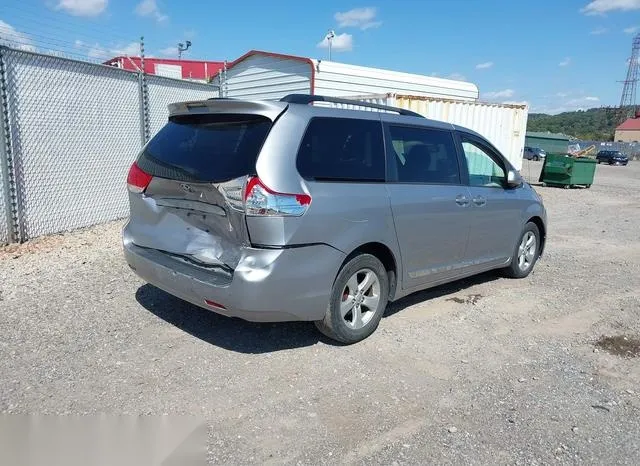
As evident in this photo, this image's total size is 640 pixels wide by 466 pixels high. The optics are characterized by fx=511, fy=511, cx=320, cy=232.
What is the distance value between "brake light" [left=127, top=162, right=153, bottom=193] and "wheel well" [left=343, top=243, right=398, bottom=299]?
1795mm

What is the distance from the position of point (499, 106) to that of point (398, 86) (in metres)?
2.96

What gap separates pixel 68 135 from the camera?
733 cm

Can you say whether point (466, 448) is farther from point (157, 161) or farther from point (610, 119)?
point (610, 119)

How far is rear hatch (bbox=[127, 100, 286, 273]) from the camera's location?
355cm

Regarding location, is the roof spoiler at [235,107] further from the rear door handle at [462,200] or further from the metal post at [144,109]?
the metal post at [144,109]

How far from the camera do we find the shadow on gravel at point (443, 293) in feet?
16.9

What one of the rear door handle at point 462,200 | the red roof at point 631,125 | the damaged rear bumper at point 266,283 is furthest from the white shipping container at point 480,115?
the red roof at point 631,125

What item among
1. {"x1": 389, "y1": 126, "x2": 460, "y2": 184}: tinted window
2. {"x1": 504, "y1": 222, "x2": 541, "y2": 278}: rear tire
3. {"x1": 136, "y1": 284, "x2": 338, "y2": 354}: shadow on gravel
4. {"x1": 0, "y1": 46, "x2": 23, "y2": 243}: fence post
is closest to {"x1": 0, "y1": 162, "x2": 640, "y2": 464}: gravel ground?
{"x1": 136, "y1": 284, "x2": 338, "y2": 354}: shadow on gravel

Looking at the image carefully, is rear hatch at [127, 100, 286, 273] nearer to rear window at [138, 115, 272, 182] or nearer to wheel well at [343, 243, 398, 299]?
rear window at [138, 115, 272, 182]

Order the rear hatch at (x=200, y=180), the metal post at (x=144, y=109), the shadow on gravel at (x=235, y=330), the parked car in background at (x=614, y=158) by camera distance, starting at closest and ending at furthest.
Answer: the rear hatch at (x=200, y=180)
the shadow on gravel at (x=235, y=330)
the metal post at (x=144, y=109)
the parked car in background at (x=614, y=158)

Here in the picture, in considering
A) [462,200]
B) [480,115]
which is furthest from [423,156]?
[480,115]

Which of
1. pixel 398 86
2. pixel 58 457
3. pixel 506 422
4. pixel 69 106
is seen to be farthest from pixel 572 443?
pixel 398 86

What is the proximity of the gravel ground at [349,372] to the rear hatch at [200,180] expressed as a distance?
2.60 feet

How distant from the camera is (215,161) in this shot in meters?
3.69
